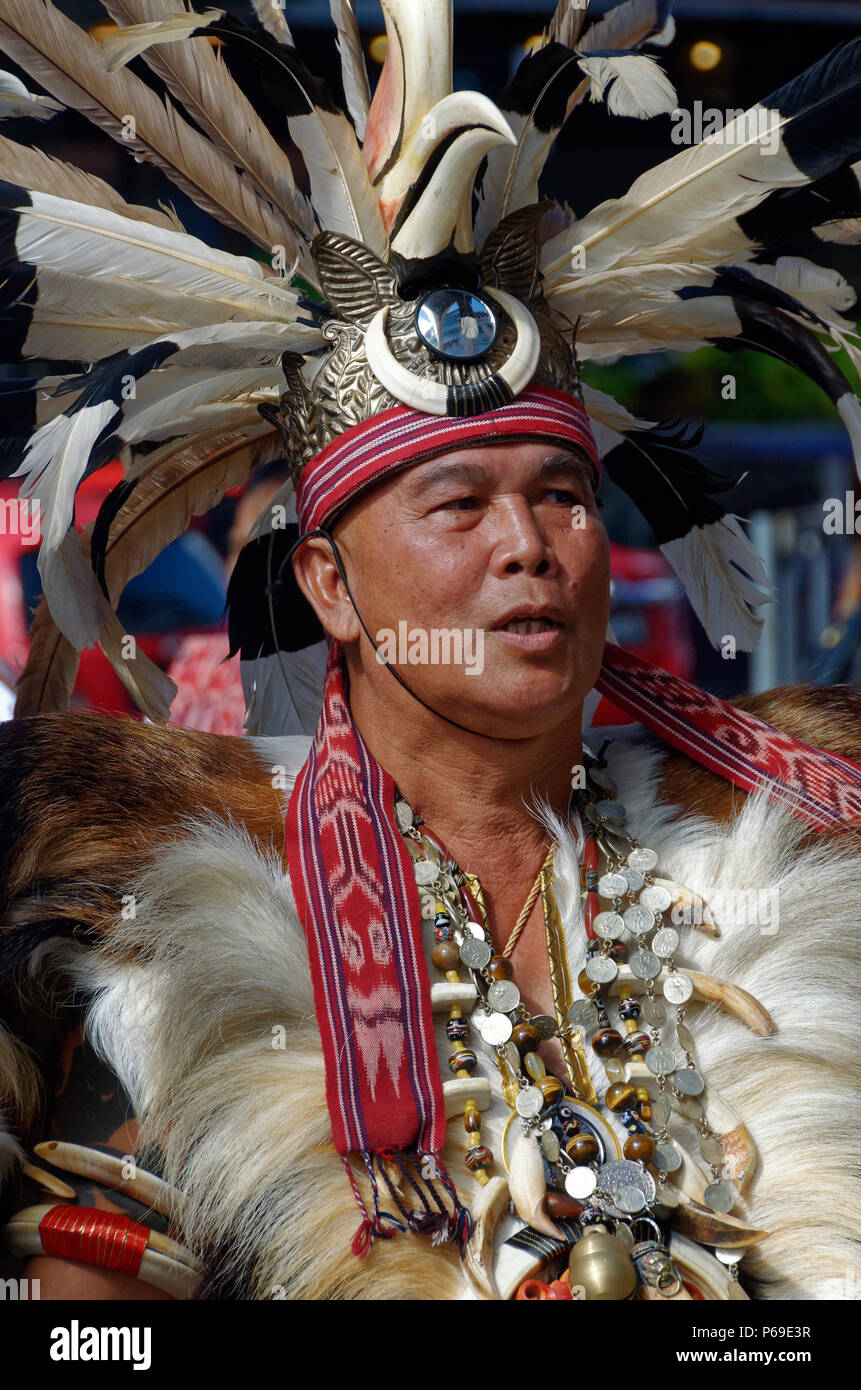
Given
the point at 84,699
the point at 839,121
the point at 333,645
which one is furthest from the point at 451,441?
the point at 84,699

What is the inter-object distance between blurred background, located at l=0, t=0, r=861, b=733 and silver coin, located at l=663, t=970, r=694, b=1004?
6.59 ft

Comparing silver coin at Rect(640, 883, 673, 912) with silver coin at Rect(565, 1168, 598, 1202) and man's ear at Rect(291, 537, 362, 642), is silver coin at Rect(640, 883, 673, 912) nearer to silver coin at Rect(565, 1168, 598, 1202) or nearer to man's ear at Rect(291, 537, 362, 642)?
silver coin at Rect(565, 1168, 598, 1202)

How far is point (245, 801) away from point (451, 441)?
71cm

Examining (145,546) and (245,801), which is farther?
(145,546)

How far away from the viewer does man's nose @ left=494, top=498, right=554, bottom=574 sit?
2.12 meters

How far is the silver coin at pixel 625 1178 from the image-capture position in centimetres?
197

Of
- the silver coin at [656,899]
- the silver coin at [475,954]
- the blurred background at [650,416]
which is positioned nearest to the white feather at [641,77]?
the silver coin at [656,899]

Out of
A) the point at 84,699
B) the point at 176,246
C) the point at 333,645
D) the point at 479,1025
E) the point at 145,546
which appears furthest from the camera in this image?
the point at 84,699

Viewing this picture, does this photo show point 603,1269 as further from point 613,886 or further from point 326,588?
point 326,588

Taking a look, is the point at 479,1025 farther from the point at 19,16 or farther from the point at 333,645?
the point at 19,16

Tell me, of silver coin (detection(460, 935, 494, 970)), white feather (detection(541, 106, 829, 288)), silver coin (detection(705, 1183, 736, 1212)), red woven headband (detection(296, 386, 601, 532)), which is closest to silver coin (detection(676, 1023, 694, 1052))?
silver coin (detection(705, 1183, 736, 1212))

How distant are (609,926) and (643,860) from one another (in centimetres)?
15

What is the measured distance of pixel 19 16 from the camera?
2340mm

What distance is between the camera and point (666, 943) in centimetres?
222
